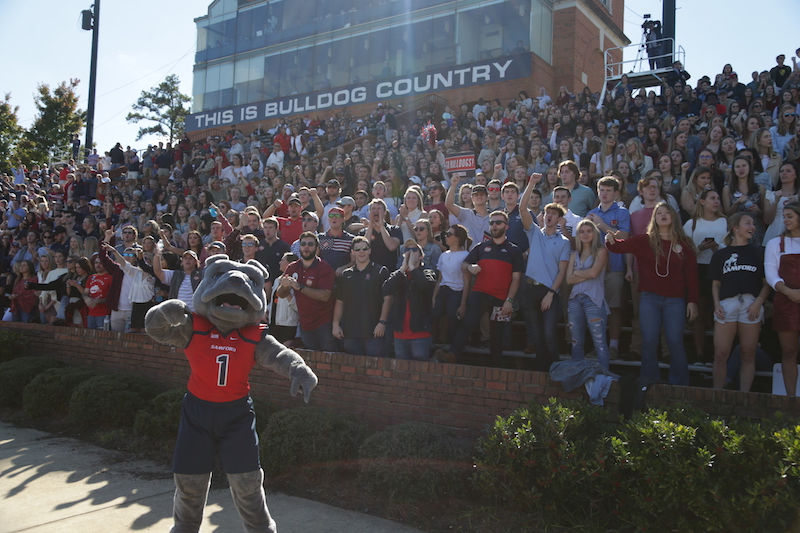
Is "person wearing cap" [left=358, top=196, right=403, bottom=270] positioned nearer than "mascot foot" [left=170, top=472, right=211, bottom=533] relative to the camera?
No

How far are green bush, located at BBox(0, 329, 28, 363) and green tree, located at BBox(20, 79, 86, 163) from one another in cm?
2545

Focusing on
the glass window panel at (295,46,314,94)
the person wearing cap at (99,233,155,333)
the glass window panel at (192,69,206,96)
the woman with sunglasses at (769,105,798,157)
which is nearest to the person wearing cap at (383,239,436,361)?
the person wearing cap at (99,233,155,333)

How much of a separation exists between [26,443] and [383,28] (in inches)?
921

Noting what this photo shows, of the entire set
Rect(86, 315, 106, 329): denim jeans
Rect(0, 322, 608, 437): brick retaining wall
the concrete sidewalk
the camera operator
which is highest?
the camera operator

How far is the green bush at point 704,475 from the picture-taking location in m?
3.64

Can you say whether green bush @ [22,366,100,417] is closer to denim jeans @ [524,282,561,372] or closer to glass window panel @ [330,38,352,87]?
denim jeans @ [524,282,561,372]

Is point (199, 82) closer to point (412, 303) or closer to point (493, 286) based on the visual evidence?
point (412, 303)

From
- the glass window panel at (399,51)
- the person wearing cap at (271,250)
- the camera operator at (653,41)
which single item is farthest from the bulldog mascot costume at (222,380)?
the glass window panel at (399,51)

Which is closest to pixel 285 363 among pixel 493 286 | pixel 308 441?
pixel 308 441

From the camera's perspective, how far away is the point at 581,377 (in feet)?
17.2

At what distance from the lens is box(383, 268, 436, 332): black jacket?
6547mm

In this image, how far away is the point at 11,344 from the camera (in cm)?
1059

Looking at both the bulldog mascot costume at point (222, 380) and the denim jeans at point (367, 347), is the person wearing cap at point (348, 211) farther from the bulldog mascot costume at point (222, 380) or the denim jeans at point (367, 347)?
the bulldog mascot costume at point (222, 380)

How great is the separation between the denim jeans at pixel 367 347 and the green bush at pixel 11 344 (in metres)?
7.02
